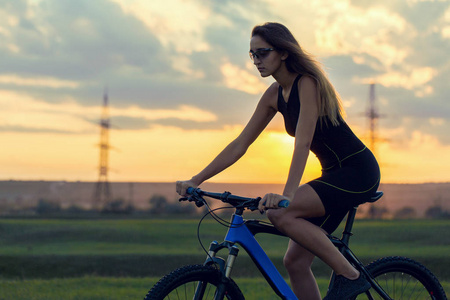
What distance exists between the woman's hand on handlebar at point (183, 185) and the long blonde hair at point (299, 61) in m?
0.96

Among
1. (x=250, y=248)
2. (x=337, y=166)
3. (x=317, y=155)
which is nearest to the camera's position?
(x=250, y=248)

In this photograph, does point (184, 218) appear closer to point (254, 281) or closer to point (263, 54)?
point (254, 281)

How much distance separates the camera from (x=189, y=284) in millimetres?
4441

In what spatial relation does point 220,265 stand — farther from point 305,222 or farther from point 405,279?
point 405,279

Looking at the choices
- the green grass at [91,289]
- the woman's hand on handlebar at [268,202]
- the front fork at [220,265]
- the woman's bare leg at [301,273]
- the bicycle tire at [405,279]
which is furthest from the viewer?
the green grass at [91,289]

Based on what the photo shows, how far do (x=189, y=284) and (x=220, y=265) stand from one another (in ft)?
0.74

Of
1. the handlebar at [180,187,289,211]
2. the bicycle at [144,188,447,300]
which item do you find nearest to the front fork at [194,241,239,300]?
the bicycle at [144,188,447,300]

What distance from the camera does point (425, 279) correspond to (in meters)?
5.58

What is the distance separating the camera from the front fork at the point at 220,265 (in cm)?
447

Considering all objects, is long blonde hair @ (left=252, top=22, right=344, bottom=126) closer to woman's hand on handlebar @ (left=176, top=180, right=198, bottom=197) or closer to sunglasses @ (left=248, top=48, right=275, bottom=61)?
sunglasses @ (left=248, top=48, right=275, bottom=61)

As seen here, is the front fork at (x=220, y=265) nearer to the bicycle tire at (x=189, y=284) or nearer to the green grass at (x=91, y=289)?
the bicycle tire at (x=189, y=284)

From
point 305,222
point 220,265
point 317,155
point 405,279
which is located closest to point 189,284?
point 220,265

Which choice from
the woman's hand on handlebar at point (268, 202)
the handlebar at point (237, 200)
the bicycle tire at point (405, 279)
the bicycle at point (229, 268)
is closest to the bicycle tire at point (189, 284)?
the bicycle at point (229, 268)

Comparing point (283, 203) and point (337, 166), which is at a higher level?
point (337, 166)
